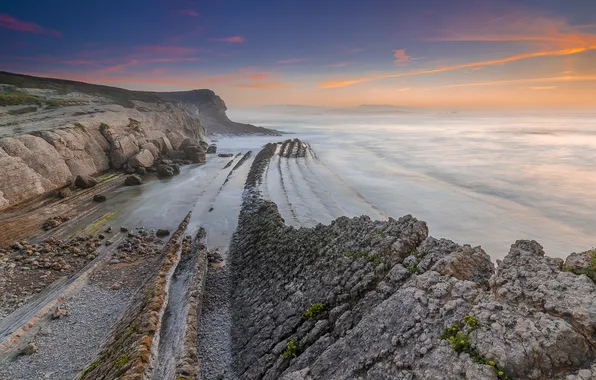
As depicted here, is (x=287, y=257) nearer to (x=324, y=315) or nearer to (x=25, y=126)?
(x=324, y=315)

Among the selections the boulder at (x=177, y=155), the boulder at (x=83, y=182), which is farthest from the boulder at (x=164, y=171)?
the boulder at (x=177, y=155)

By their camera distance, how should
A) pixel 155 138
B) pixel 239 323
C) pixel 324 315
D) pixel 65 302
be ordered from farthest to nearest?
1. pixel 155 138
2. pixel 65 302
3. pixel 239 323
4. pixel 324 315

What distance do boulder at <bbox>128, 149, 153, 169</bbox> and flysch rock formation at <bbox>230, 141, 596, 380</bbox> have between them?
138 ft

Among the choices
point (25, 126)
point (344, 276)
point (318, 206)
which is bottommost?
point (318, 206)

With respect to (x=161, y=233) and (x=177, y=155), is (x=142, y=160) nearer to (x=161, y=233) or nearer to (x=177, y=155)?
(x=177, y=155)

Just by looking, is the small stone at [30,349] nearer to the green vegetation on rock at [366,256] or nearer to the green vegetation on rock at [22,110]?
the green vegetation on rock at [366,256]

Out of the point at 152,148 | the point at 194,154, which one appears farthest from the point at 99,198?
the point at 194,154

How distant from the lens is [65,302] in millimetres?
19375

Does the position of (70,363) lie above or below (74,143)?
below

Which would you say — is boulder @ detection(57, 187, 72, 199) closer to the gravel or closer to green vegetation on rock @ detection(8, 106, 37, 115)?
the gravel

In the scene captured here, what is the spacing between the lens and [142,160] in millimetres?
55562

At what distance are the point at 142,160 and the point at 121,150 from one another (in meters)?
3.46

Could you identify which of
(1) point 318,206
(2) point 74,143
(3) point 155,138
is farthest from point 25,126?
(1) point 318,206

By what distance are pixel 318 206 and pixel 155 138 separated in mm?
42909
